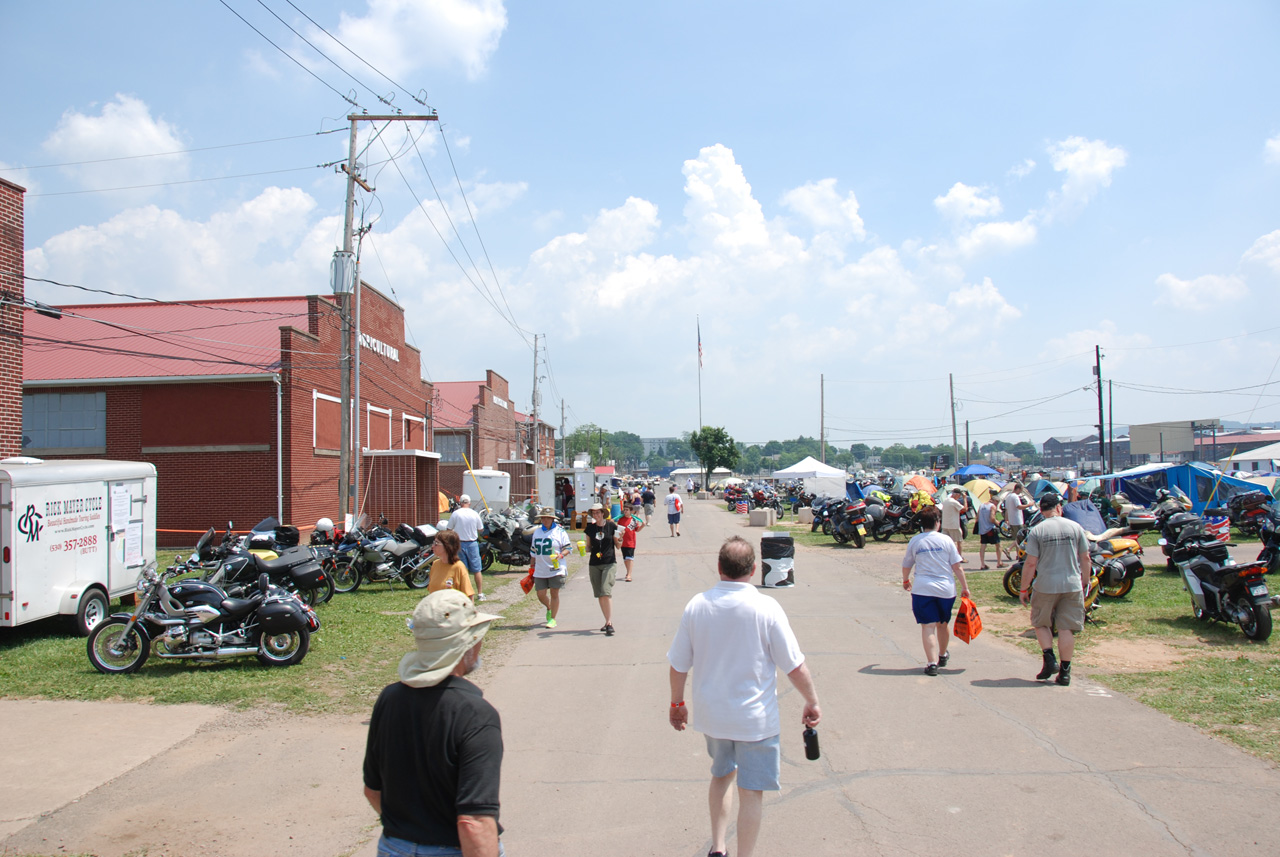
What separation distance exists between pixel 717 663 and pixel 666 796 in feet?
5.26

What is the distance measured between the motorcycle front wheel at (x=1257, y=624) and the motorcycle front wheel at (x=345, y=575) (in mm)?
13830

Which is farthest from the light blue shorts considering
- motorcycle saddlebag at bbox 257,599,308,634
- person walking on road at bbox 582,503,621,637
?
person walking on road at bbox 582,503,621,637

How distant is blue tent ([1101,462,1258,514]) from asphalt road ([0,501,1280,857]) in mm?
18619

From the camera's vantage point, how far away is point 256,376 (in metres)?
22.0

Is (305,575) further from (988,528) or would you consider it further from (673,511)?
(673,511)

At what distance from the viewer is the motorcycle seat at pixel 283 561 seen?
1115cm

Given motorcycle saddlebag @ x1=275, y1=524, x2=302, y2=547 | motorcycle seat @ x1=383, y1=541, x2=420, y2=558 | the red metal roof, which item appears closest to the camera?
motorcycle seat @ x1=383, y1=541, x2=420, y2=558

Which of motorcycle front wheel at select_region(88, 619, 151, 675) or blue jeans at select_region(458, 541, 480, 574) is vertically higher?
blue jeans at select_region(458, 541, 480, 574)

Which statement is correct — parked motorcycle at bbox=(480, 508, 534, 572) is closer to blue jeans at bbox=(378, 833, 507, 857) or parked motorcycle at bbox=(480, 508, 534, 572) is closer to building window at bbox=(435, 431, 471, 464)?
blue jeans at bbox=(378, 833, 507, 857)

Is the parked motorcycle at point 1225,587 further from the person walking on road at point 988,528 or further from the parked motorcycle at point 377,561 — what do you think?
the parked motorcycle at point 377,561

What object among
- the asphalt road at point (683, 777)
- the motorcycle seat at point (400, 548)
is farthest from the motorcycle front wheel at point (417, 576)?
the asphalt road at point (683, 777)

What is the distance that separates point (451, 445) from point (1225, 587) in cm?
4442

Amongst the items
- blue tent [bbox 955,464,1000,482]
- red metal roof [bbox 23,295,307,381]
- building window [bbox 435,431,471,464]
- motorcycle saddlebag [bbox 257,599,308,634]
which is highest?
red metal roof [bbox 23,295,307,381]

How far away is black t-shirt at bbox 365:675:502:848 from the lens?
98.8 inches
